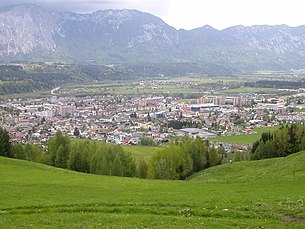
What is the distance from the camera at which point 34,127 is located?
6122 inches

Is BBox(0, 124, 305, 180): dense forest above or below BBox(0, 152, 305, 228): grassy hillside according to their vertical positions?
below

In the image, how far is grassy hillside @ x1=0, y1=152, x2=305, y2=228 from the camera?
21141 millimetres

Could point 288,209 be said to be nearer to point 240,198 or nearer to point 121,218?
point 240,198

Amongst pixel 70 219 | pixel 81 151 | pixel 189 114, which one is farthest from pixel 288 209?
pixel 189 114

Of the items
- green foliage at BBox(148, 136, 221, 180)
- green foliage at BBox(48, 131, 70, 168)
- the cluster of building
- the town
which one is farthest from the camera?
the cluster of building

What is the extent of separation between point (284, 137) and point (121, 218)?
171 ft

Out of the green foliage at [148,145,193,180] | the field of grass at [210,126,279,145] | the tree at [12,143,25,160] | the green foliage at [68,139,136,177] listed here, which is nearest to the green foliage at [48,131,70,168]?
the green foliage at [68,139,136,177]

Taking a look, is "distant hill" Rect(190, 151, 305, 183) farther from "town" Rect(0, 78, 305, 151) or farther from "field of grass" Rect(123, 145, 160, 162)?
"town" Rect(0, 78, 305, 151)

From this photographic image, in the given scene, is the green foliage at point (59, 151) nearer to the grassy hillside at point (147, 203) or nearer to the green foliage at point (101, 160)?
the green foliage at point (101, 160)

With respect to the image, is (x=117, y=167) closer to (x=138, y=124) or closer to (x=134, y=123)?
(x=138, y=124)

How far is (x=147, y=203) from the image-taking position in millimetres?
27234

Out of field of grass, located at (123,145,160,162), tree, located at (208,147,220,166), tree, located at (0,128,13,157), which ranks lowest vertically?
field of grass, located at (123,145,160,162)

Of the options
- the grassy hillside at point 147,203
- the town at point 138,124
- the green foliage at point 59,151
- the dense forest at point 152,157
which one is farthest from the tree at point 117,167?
A: the town at point 138,124

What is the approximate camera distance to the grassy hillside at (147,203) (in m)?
21.1
